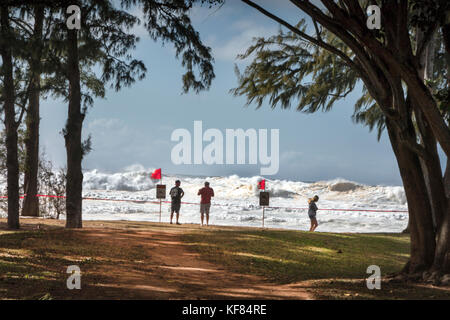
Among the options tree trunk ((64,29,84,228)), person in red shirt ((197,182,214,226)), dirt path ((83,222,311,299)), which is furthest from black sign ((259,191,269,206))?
tree trunk ((64,29,84,228))

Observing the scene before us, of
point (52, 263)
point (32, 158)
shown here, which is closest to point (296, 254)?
point (52, 263)

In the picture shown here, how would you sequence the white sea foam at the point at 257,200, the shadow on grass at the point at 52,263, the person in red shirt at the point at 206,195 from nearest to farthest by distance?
1. the shadow on grass at the point at 52,263
2. the person in red shirt at the point at 206,195
3. the white sea foam at the point at 257,200

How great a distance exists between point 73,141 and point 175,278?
7.54 m

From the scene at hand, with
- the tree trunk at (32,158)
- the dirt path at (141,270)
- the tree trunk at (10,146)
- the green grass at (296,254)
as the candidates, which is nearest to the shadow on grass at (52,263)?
the dirt path at (141,270)

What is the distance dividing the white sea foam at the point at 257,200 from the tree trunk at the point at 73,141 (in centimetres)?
1815

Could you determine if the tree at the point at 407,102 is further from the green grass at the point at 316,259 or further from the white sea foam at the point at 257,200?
the white sea foam at the point at 257,200

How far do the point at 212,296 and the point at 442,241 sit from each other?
4.17 meters

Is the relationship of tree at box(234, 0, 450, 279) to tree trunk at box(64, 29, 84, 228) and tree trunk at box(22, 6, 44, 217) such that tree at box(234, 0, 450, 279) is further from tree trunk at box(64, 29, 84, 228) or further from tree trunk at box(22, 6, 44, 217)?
tree trunk at box(22, 6, 44, 217)

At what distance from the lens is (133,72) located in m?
17.4

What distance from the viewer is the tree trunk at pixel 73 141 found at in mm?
14805

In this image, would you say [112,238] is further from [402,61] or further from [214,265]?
[402,61]

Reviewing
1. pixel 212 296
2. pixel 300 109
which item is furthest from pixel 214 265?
pixel 300 109

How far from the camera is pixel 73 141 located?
14781 mm

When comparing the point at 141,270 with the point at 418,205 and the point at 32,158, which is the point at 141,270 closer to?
the point at 418,205
